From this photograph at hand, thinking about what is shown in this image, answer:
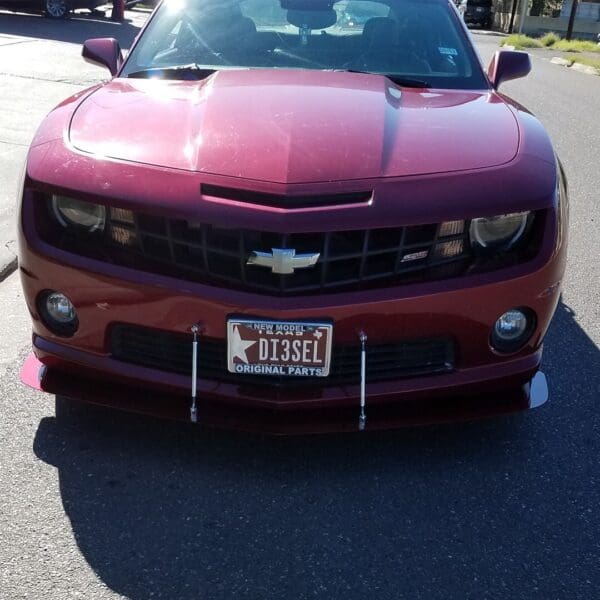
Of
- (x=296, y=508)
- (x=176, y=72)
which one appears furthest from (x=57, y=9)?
(x=296, y=508)

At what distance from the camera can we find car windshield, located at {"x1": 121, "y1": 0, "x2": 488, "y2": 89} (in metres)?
3.79

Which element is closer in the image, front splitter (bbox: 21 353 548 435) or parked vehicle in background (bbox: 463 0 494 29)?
front splitter (bbox: 21 353 548 435)

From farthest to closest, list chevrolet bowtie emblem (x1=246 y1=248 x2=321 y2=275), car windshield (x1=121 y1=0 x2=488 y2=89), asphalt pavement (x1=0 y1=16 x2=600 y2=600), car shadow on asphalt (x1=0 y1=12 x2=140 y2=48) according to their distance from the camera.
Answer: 1. car shadow on asphalt (x1=0 y1=12 x2=140 y2=48)
2. car windshield (x1=121 y1=0 x2=488 y2=89)
3. chevrolet bowtie emblem (x1=246 y1=248 x2=321 y2=275)
4. asphalt pavement (x1=0 y1=16 x2=600 y2=600)

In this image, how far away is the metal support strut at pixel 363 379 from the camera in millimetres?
2564

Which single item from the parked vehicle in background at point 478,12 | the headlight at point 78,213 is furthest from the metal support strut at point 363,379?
the parked vehicle in background at point 478,12

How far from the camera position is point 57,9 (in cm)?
2133

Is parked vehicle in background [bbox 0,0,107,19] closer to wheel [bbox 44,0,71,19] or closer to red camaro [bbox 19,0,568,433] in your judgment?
wheel [bbox 44,0,71,19]

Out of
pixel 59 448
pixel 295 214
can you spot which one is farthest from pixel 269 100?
pixel 59 448

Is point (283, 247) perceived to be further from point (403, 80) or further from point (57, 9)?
point (57, 9)

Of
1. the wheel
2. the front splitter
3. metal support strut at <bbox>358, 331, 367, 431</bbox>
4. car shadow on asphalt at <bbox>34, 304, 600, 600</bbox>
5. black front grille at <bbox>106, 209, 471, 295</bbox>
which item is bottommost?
the wheel

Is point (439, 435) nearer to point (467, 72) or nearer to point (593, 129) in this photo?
point (467, 72)

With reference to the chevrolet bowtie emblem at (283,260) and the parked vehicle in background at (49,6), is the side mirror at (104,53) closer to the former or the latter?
the chevrolet bowtie emblem at (283,260)

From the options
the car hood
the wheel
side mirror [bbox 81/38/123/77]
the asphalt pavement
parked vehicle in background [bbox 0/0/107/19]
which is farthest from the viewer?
the wheel

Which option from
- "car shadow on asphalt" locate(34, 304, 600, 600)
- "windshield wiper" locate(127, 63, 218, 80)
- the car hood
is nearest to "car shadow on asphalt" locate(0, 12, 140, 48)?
"windshield wiper" locate(127, 63, 218, 80)
